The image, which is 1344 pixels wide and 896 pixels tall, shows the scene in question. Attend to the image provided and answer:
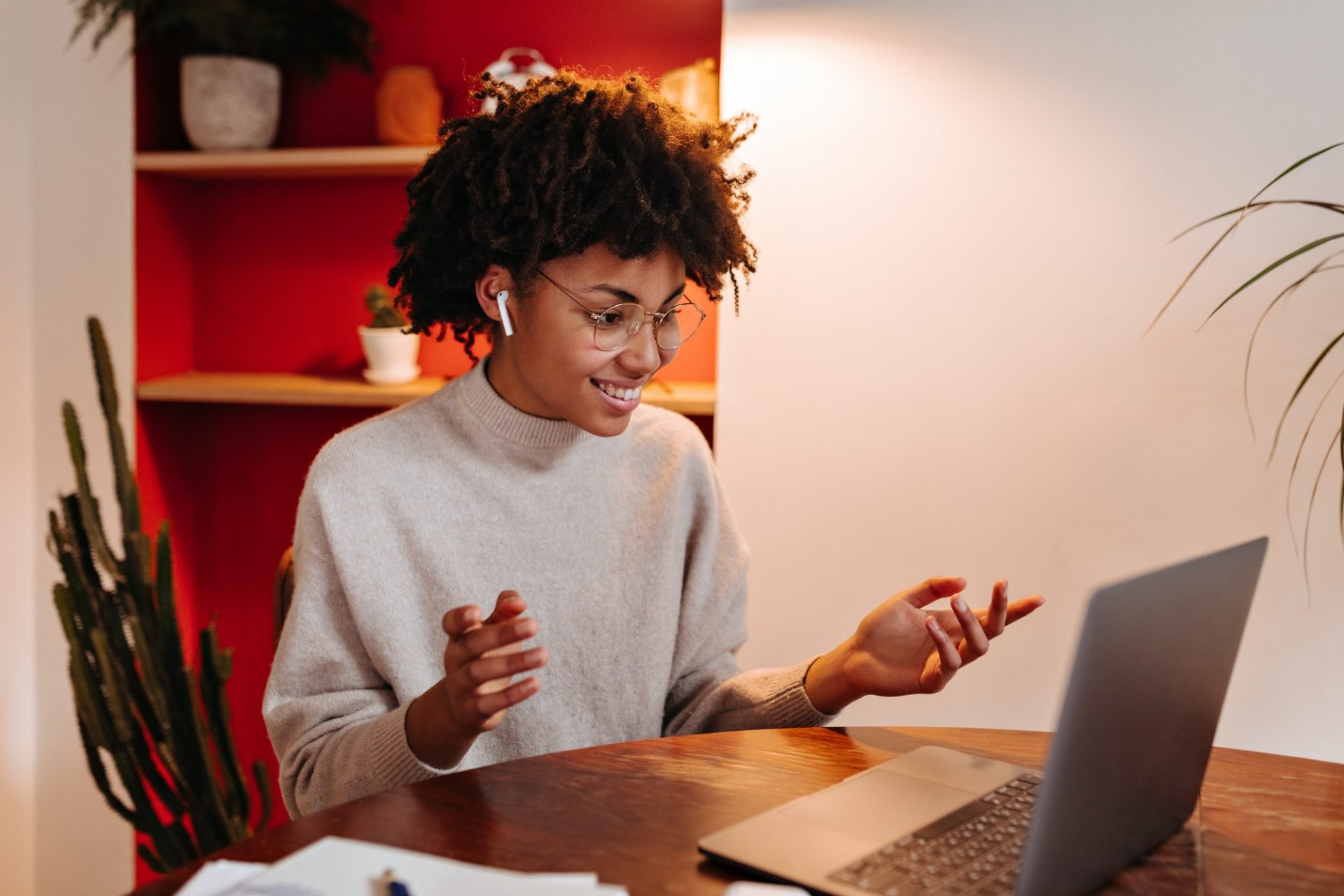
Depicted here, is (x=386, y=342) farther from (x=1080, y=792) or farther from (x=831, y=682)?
(x=1080, y=792)

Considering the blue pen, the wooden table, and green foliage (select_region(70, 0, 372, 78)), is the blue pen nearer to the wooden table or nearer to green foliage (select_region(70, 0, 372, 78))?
the wooden table

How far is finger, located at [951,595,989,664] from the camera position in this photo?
3.68 ft

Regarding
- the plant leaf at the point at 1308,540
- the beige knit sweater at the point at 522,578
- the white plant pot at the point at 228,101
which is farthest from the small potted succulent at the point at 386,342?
the plant leaf at the point at 1308,540

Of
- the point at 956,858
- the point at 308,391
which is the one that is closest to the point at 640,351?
the point at 956,858

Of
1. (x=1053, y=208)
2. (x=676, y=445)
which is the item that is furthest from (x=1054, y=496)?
(x=676, y=445)

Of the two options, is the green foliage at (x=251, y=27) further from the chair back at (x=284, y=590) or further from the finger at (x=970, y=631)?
the finger at (x=970, y=631)

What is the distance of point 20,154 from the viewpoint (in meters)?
2.33

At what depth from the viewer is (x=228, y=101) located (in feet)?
7.61

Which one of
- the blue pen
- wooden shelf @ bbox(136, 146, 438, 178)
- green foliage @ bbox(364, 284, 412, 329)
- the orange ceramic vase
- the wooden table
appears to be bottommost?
the wooden table

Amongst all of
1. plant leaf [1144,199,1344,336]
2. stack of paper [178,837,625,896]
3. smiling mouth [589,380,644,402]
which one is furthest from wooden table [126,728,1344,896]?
plant leaf [1144,199,1344,336]

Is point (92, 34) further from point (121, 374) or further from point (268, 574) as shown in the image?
point (268, 574)

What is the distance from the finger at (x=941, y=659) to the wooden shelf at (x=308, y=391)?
40.5 inches

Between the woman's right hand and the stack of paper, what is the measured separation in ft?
0.56

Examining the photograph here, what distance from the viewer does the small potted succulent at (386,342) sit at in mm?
2326
